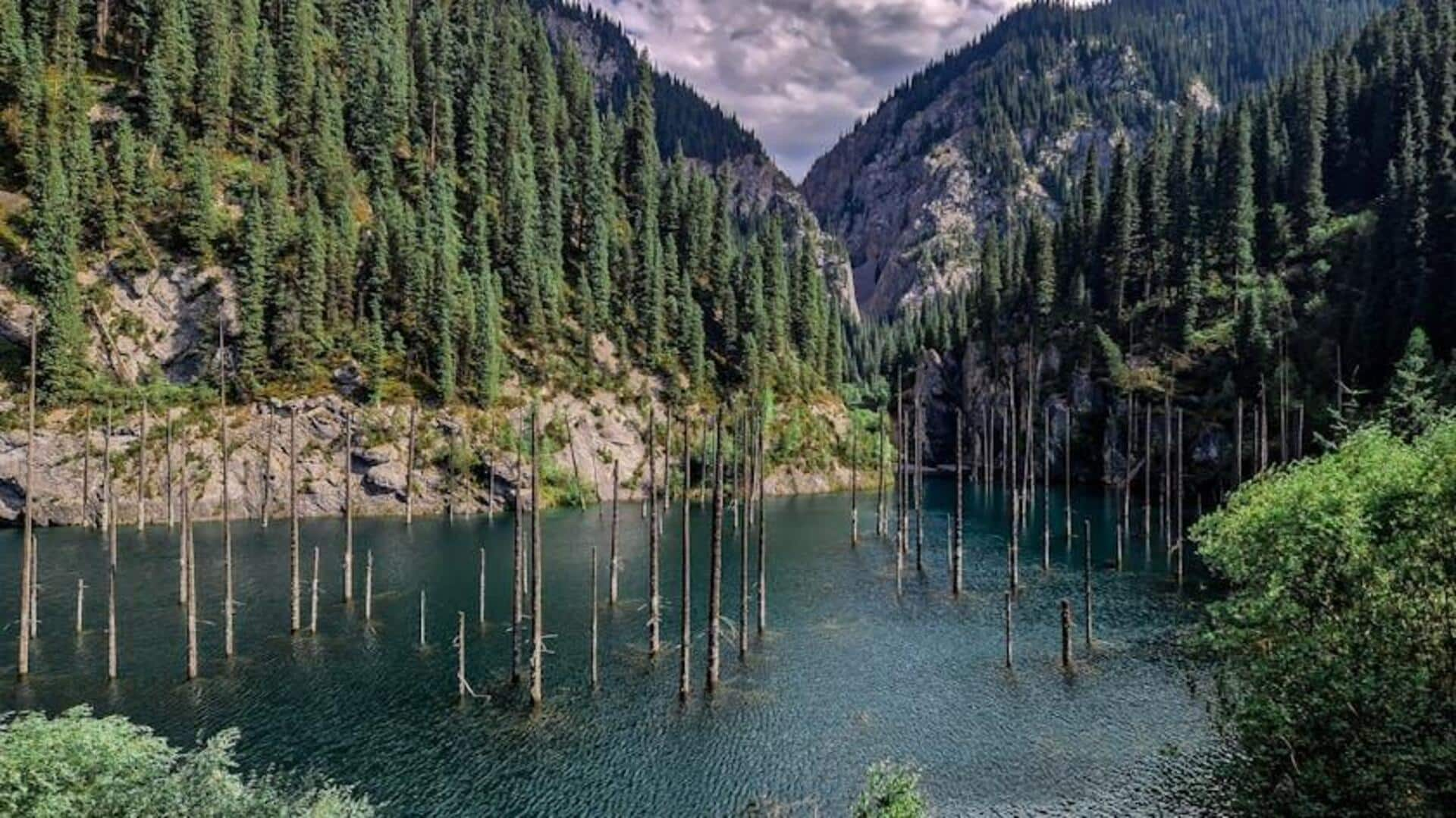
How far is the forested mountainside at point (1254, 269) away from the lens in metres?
105

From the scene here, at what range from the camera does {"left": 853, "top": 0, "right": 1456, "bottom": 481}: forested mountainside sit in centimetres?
10475

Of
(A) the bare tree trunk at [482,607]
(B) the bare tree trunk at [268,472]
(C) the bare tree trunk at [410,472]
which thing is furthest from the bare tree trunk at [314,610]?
(C) the bare tree trunk at [410,472]

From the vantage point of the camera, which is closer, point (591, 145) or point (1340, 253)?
point (1340, 253)

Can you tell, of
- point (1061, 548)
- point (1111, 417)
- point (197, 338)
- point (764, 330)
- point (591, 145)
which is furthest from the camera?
point (591, 145)

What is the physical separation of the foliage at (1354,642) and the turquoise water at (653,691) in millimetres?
7260

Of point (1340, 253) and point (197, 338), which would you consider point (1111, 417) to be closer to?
point (1340, 253)

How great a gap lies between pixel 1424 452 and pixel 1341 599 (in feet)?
18.6

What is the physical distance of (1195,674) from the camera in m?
50.1

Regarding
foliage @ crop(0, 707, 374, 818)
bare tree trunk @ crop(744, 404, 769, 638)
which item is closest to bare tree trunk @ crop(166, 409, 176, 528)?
bare tree trunk @ crop(744, 404, 769, 638)

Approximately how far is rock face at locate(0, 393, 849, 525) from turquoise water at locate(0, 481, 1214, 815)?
17173 mm

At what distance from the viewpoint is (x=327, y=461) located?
356 feet

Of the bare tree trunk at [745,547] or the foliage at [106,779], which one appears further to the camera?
the bare tree trunk at [745,547]

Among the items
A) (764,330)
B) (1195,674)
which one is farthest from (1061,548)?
(764,330)

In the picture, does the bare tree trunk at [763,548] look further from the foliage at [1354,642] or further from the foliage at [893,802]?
the foliage at [893,802]
